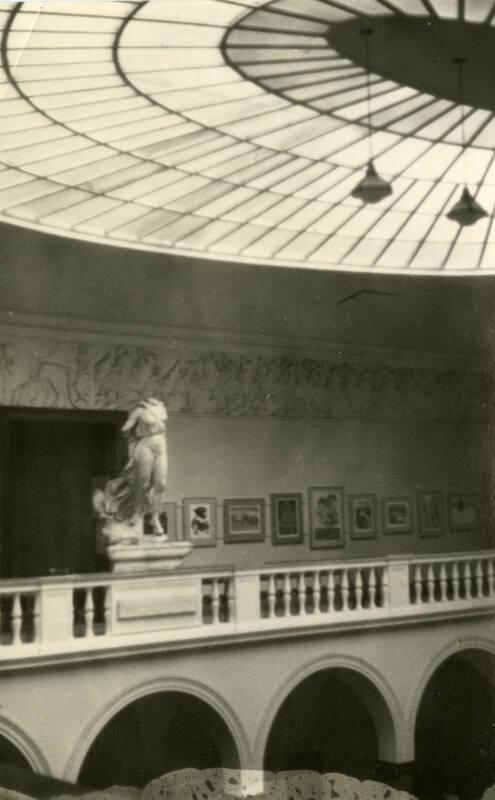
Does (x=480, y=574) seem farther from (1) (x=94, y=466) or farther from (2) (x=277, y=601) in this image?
(1) (x=94, y=466)

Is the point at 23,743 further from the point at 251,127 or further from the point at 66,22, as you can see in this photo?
the point at 66,22

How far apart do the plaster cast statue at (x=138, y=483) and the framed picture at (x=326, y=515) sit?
183 centimetres

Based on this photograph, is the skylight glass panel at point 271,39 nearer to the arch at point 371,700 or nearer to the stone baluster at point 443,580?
the stone baluster at point 443,580

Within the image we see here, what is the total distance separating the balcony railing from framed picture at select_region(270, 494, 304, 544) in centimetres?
51

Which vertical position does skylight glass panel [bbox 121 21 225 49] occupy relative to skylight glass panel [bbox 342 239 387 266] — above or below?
above

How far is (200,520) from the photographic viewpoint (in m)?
12.1

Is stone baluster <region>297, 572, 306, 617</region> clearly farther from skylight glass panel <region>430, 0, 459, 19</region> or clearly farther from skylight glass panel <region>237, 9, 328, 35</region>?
skylight glass panel <region>430, 0, 459, 19</region>

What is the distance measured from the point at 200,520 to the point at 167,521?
509 mm

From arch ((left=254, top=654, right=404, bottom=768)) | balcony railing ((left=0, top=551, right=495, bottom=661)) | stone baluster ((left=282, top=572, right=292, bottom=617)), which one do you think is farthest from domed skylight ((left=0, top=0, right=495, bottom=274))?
stone baluster ((left=282, top=572, right=292, bottom=617))

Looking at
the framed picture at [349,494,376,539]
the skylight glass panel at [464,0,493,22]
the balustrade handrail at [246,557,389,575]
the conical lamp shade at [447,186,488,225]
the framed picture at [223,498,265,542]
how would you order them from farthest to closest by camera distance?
1. the framed picture at [223,498,265,542]
2. the balustrade handrail at [246,557,389,575]
3. the framed picture at [349,494,376,539]
4. the conical lamp shade at [447,186,488,225]
5. the skylight glass panel at [464,0,493,22]

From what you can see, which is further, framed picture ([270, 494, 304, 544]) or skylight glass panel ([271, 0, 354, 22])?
framed picture ([270, 494, 304, 544])

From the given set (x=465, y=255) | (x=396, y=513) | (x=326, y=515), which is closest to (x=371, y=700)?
(x=326, y=515)

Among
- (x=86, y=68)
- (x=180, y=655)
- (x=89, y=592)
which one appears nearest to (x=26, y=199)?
(x=86, y=68)

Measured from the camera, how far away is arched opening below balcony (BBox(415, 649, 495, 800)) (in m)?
3.55
